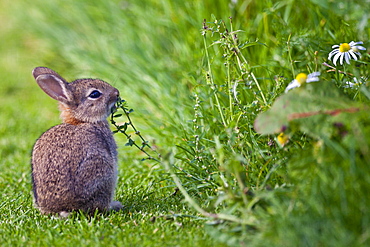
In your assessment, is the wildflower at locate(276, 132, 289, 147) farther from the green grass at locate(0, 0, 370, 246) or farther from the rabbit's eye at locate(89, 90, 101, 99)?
the rabbit's eye at locate(89, 90, 101, 99)

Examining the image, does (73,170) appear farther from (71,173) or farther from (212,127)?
(212,127)

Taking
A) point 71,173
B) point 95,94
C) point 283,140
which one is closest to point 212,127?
point 95,94

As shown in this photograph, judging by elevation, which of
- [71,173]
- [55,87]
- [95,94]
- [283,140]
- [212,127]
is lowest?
[283,140]

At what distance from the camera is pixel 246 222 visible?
2.87 meters

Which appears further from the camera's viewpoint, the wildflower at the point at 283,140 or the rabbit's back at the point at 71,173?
the rabbit's back at the point at 71,173

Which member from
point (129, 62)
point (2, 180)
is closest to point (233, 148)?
point (2, 180)

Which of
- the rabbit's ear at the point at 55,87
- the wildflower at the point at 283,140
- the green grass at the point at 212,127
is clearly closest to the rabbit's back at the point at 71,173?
the green grass at the point at 212,127

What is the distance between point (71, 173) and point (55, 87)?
0.86 meters

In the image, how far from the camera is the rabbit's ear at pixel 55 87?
4.06m

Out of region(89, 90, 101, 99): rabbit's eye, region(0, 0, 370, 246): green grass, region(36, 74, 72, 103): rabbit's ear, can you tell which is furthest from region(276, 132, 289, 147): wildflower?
region(36, 74, 72, 103): rabbit's ear

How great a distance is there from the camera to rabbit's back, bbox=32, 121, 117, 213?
3643 mm

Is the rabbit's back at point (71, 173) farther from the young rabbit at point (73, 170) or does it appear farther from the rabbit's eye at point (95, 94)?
the rabbit's eye at point (95, 94)

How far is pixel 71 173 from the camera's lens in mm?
3643

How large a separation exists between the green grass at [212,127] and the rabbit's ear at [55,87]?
2.87ft
